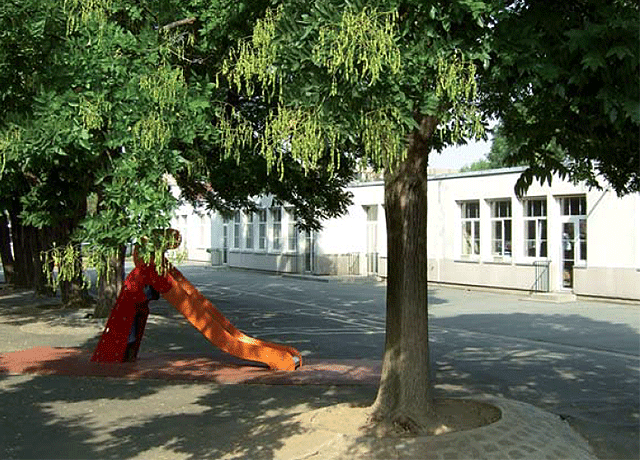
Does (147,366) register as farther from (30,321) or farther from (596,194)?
(596,194)

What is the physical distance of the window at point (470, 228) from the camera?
29734mm

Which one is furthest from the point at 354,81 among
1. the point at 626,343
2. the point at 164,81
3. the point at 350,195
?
the point at 350,195

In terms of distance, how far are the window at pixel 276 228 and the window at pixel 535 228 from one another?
18415 mm

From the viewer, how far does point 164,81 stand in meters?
6.50

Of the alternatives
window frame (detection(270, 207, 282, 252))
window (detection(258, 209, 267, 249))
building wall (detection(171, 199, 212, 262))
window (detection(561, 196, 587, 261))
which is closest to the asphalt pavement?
window (detection(561, 196, 587, 261))

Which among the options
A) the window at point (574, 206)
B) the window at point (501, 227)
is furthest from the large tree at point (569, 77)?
the window at point (501, 227)

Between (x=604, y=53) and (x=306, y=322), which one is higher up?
(x=604, y=53)

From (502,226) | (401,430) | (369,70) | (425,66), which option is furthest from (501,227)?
(369,70)

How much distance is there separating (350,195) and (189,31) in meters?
9.40

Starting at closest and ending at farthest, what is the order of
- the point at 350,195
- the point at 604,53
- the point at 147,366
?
the point at 604,53
the point at 147,366
the point at 350,195

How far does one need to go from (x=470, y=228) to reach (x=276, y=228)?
53.2ft

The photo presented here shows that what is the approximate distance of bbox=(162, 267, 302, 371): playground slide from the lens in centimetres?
1145

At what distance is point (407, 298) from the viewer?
7.05 metres

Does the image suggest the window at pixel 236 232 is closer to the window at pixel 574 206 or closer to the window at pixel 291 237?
the window at pixel 291 237
